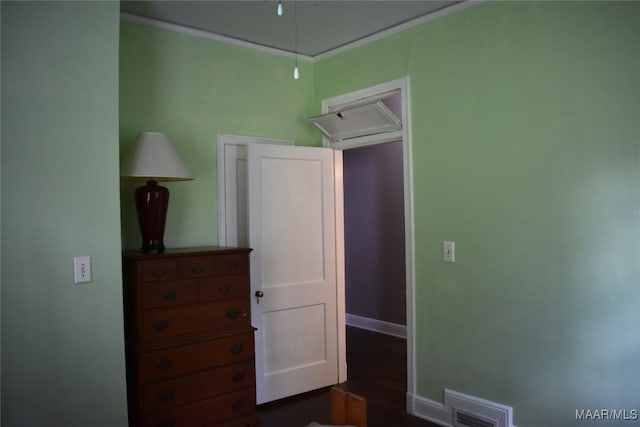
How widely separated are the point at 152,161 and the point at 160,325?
94 centimetres

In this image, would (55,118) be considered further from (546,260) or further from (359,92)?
(546,260)

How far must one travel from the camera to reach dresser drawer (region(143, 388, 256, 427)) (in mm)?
2656

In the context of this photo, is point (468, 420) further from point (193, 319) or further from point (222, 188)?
point (222, 188)

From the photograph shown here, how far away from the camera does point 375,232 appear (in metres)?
5.48

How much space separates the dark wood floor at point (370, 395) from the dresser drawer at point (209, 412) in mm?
297

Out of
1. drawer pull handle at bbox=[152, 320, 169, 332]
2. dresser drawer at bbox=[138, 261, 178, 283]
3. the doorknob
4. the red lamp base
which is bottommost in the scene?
drawer pull handle at bbox=[152, 320, 169, 332]

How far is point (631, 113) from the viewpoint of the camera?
2.28 m

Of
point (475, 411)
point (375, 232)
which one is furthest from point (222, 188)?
point (375, 232)

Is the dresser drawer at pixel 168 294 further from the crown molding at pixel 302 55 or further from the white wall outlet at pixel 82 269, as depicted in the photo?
the crown molding at pixel 302 55

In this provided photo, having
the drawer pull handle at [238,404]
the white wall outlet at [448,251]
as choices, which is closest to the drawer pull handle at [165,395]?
the drawer pull handle at [238,404]

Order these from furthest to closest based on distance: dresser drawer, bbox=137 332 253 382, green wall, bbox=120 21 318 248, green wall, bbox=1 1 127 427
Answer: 1. green wall, bbox=120 21 318 248
2. dresser drawer, bbox=137 332 253 382
3. green wall, bbox=1 1 127 427

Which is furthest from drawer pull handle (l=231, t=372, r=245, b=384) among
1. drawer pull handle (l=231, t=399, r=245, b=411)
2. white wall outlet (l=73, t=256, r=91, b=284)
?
white wall outlet (l=73, t=256, r=91, b=284)

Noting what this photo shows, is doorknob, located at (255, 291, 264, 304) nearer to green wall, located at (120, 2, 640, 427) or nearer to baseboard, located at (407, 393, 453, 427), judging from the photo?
green wall, located at (120, 2, 640, 427)

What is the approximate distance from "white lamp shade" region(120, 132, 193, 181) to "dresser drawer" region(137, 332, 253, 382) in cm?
100
